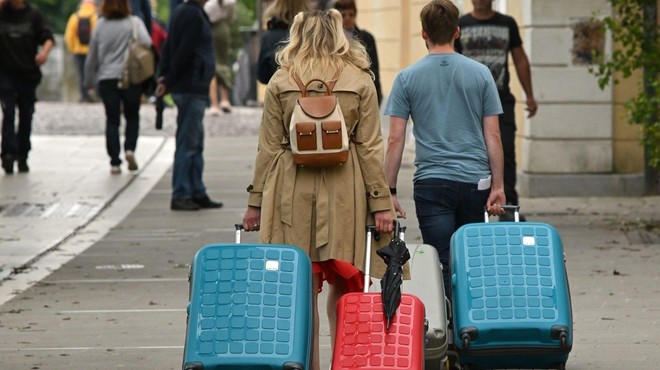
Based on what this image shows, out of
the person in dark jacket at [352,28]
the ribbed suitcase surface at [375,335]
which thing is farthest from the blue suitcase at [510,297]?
the person in dark jacket at [352,28]

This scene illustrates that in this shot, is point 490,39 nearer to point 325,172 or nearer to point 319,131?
point 325,172

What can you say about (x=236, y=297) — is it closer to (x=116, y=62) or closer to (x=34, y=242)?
(x=34, y=242)

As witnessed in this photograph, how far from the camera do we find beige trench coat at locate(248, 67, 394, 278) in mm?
6598

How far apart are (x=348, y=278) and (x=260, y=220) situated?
0.43m

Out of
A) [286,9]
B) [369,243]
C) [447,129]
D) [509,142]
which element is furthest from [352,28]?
[369,243]

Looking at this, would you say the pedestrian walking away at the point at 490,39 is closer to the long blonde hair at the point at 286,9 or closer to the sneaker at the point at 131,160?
the long blonde hair at the point at 286,9

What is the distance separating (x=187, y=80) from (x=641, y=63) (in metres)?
3.80

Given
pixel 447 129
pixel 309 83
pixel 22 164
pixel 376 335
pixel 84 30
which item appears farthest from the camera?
pixel 84 30

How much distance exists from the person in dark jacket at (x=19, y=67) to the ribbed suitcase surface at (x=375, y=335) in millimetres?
11179

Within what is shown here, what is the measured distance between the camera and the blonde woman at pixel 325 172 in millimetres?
6590

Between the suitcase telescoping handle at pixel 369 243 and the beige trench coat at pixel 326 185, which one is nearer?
the suitcase telescoping handle at pixel 369 243

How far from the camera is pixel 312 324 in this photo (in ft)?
20.4

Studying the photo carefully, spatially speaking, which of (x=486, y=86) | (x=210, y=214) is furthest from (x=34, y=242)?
(x=486, y=86)

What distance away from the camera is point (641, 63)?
11820 millimetres
